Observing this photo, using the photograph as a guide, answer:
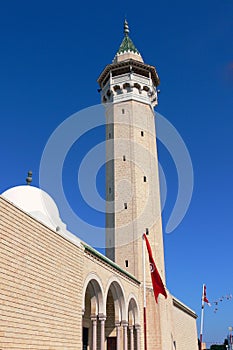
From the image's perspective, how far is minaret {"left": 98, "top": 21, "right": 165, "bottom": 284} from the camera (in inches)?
955

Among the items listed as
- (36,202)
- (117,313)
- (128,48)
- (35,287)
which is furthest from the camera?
(128,48)

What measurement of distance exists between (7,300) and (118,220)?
1632 centimetres

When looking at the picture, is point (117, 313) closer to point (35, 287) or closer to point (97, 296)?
point (97, 296)

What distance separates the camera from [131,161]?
25.9 meters

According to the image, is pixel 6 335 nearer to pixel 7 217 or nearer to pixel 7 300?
pixel 7 300

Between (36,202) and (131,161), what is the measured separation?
1186cm

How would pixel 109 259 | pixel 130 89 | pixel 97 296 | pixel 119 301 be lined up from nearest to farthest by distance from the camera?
pixel 97 296
pixel 119 301
pixel 109 259
pixel 130 89

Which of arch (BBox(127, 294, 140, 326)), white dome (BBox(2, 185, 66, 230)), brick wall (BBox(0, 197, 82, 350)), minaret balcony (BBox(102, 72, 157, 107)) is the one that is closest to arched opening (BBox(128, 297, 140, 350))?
arch (BBox(127, 294, 140, 326))

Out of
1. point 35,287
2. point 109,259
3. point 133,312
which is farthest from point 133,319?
point 35,287

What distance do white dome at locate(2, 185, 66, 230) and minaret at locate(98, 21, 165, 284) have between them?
30.1 ft

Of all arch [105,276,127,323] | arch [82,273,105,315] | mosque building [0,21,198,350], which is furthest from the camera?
arch [105,276,127,323]

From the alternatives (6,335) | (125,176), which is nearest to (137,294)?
(125,176)

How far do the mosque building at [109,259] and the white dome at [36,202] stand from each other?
0.04m

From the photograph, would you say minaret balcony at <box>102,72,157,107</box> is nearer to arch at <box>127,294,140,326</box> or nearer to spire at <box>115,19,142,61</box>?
spire at <box>115,19,142,61</box>
